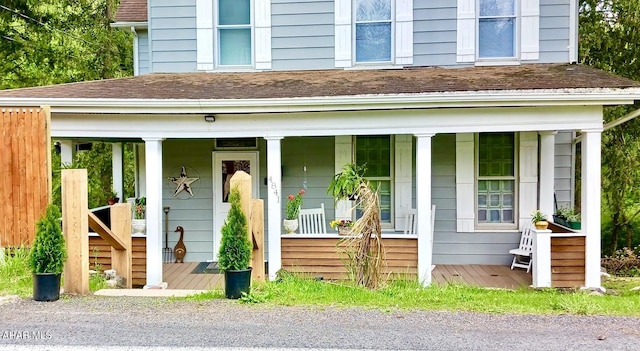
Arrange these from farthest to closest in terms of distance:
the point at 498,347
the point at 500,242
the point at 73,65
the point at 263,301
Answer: the point at 73,65
the point at 500,242
the point at 263,301
the point at 498,347

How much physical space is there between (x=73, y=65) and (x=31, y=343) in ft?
42.0

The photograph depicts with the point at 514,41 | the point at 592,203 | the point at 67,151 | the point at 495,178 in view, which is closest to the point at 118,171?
the point at 67,151

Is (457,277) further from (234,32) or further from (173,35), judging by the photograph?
(173,35)

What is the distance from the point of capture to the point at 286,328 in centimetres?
403

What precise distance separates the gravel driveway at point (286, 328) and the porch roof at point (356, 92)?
298cm

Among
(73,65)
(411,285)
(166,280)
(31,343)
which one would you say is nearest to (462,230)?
(411,285)

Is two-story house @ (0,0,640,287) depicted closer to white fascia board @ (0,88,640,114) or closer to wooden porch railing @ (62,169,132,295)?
white fascia board @ (0,88,640,114)

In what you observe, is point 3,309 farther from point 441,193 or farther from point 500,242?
point 500,242

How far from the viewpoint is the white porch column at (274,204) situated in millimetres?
6762

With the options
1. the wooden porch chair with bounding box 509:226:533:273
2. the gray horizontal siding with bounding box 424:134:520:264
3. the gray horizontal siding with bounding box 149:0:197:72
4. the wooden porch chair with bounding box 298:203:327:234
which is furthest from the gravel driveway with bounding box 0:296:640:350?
the gray horizontal siding with bounding box 149:0:197:72

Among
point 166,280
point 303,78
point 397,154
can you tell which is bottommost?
point 166,280

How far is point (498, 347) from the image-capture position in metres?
3.62

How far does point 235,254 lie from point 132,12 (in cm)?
735

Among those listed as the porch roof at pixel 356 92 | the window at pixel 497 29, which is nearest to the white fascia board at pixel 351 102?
the porch roof at pixel 356 92
